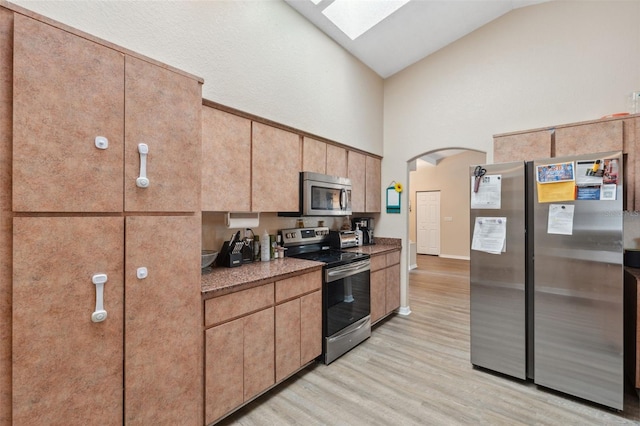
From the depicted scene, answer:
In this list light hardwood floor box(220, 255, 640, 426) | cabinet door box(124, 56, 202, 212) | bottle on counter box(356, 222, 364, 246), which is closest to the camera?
cabinet door box(124, 56, 202, 212)

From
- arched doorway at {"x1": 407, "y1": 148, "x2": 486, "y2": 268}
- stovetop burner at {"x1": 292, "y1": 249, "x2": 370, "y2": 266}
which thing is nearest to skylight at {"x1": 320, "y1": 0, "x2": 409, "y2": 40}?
stovetop burner at {"x1": 292, "y1": 249, "x2": 370, "y2": 266}

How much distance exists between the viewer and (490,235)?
2.50m

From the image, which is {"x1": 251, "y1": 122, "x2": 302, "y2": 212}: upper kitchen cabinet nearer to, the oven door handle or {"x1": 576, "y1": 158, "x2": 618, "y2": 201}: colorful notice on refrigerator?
the oven door handle

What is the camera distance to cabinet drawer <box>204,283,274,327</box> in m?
1.77

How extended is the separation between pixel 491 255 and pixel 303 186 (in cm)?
186

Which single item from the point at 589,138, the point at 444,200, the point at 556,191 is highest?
the point at 589,138

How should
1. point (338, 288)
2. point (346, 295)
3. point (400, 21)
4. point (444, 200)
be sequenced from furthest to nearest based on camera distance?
point (444, 200) → point (400, 21) → point (346, 295) → point (338, 288)

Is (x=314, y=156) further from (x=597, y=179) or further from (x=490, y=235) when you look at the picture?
(x=597, y=179)

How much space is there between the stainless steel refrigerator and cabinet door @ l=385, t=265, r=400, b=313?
1207 mm

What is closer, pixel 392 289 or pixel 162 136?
pixel 162 136

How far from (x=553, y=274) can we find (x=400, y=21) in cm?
296

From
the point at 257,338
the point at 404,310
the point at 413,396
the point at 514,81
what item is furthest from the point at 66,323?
the point at 514,81

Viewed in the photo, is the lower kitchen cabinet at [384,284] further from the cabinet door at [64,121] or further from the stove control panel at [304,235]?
the cabinet door at [64,121]

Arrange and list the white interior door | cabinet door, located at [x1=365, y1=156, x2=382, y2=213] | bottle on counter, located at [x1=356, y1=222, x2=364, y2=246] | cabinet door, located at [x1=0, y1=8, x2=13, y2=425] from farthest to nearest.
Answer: the white interior door → cabinet door, located at [x1=365, y1=156, x2=382, y2=213] → bottle on counter, located at [x1=356, y1=222, x2=364, y2=246] → cabinet door, located at [x1=0, y1=8, x2=13, y2=425]
